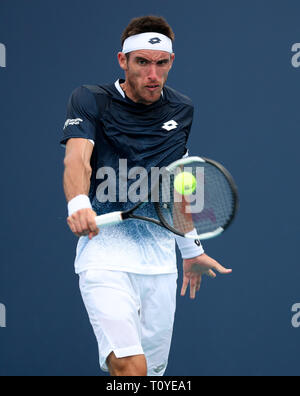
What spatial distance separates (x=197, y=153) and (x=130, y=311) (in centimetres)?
183

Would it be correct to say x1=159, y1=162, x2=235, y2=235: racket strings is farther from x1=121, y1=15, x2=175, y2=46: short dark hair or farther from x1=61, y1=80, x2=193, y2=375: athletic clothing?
x1=121, y1=15, x2=175, y2=46: short dark hair

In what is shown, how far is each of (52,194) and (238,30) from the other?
1505 millimetres

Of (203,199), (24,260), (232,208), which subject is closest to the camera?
(232,208)

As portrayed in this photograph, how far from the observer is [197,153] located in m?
4.66

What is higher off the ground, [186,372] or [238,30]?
[238,30]

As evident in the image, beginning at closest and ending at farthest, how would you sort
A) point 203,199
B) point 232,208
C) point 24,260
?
point 232,208, point 203,199, point 24,260

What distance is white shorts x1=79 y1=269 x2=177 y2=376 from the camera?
2.95 m

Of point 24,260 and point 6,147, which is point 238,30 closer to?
point 6,147

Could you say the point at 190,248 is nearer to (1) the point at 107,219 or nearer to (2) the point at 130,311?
(2) the point at 130,311

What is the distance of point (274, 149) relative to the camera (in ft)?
15.4

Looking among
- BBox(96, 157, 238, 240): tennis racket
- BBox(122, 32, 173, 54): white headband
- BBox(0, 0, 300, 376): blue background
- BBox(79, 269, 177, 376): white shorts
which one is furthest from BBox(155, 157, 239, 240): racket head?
BBox(0, 0, 300, 376): blue background

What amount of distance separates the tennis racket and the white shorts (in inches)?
10.3

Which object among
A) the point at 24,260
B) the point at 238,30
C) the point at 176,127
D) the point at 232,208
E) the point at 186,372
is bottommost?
the point at 186,372

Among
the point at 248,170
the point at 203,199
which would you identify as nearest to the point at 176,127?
the point at 203,199
